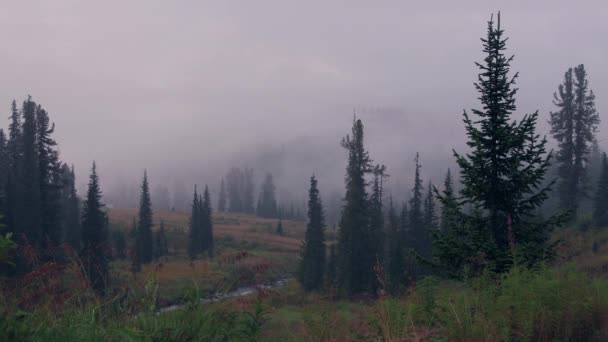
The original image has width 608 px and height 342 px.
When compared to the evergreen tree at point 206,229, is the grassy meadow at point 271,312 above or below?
above

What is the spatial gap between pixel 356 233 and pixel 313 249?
6.64 m

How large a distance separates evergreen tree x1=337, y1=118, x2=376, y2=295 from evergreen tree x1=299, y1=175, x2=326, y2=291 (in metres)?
3.16

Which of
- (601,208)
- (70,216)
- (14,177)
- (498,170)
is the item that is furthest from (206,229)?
(498,170)

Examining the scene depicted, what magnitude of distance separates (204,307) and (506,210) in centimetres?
843

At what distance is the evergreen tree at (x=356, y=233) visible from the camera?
48341mm

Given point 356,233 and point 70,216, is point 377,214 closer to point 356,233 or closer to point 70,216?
point 356,233

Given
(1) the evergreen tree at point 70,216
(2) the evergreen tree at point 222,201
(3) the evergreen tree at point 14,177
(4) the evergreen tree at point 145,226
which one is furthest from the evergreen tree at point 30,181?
(2) the evergreen tree at point 222,201

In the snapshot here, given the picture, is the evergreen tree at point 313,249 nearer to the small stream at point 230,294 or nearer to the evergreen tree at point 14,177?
the evergreen tree at point 14,177

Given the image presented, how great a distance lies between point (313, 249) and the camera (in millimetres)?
54531

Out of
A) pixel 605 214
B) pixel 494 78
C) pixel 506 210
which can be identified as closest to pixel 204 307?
pixel 506 210

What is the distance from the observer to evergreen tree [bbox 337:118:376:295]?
1903 inches

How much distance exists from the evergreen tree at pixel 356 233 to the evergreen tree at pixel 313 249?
3163mm

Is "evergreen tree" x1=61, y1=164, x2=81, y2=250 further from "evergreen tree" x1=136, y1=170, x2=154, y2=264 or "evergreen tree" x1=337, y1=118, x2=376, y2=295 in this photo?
"evergreen tree" x1=337, y1=118, x2=376, y2=295

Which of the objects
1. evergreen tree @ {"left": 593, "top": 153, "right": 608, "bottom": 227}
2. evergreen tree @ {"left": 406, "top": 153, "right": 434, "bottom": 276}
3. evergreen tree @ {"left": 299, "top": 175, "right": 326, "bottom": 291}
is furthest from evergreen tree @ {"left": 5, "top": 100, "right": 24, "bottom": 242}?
evergreen tree @ {"left": 593, "top": 153, "right": 608, "bottom": 227}
